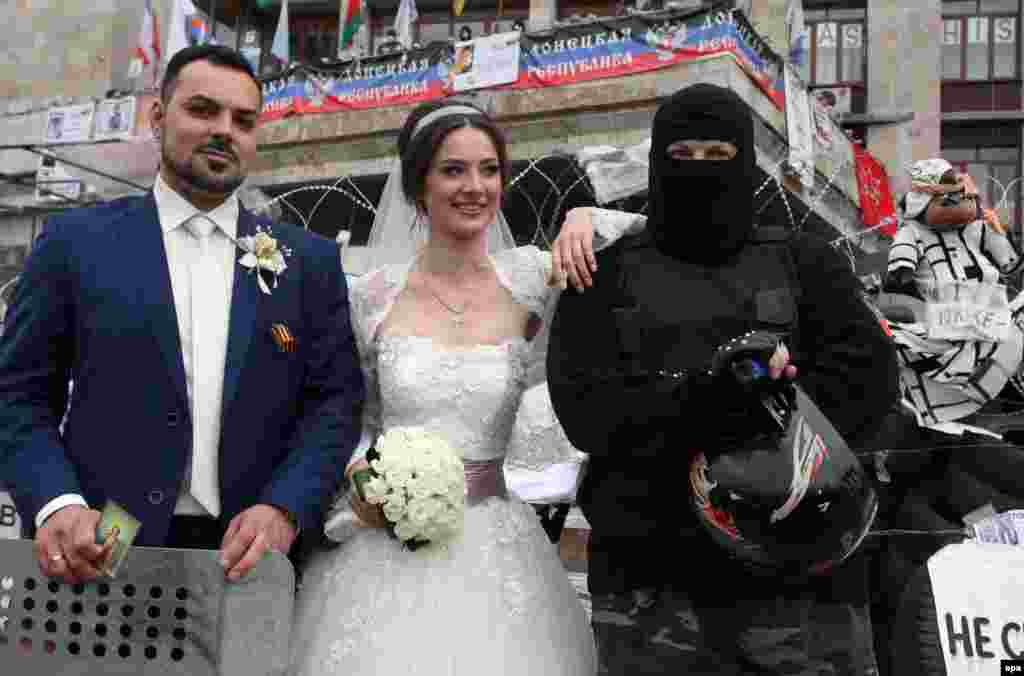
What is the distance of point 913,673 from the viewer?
10.0 feet

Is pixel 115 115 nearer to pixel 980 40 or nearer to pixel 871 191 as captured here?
pixel 871 191

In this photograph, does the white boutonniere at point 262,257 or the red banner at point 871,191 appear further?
the red banner at point 871,191

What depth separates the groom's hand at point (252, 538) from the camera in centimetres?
211

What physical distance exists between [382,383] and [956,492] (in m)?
2.36

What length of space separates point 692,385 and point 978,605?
53.2 inches

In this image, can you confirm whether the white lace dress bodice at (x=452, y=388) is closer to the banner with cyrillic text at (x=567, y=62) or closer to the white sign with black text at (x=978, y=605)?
the white sign with black text at (x=978, y=605)

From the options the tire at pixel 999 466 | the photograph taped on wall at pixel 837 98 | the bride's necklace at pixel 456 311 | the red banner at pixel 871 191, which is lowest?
the tire at pixel 999 466

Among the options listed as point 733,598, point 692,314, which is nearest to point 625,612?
point 733,598

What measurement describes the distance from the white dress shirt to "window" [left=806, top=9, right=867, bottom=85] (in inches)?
949

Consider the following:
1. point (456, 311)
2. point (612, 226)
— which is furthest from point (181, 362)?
point (612, 226)

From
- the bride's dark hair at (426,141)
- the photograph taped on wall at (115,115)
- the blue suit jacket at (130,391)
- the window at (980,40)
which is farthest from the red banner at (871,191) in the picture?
the blue suit jacket at (130,391)

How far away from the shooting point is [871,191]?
1714cm

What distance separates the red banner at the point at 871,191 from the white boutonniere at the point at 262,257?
48.4ft

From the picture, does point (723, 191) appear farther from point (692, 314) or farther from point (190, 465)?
point (190, 465)
